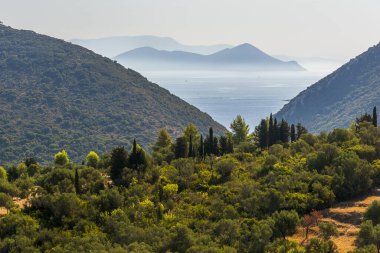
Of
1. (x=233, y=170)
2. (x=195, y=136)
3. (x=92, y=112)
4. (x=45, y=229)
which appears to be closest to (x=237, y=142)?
(x=195, y=136)

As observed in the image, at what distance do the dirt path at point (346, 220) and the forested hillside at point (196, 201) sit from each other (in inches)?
32.9

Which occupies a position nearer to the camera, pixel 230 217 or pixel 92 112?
pixel 230 217

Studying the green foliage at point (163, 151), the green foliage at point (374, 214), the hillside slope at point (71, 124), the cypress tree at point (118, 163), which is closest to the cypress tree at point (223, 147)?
the green foliage at point (163, 151)

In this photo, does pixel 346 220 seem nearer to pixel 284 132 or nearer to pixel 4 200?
pixel 4 200

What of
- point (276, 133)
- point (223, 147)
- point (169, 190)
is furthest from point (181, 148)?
point (169, 190)

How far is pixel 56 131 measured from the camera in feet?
555

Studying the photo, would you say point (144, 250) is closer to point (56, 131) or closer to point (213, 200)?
point (213, 200)

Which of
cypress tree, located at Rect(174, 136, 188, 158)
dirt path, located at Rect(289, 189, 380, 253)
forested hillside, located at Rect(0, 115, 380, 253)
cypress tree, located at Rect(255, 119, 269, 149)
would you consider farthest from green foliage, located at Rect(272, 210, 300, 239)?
cypress tree, located at Rect(255, 119, 269, 149)

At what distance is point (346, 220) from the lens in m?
40.5

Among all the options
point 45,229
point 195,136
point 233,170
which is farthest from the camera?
point 195,136

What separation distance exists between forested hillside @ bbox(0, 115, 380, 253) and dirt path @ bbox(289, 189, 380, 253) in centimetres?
84

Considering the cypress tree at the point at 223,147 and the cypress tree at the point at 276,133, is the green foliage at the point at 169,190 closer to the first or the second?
the cypress tree at the point at 223,147

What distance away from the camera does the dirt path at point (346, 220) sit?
118 feet

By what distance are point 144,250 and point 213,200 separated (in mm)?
15912
